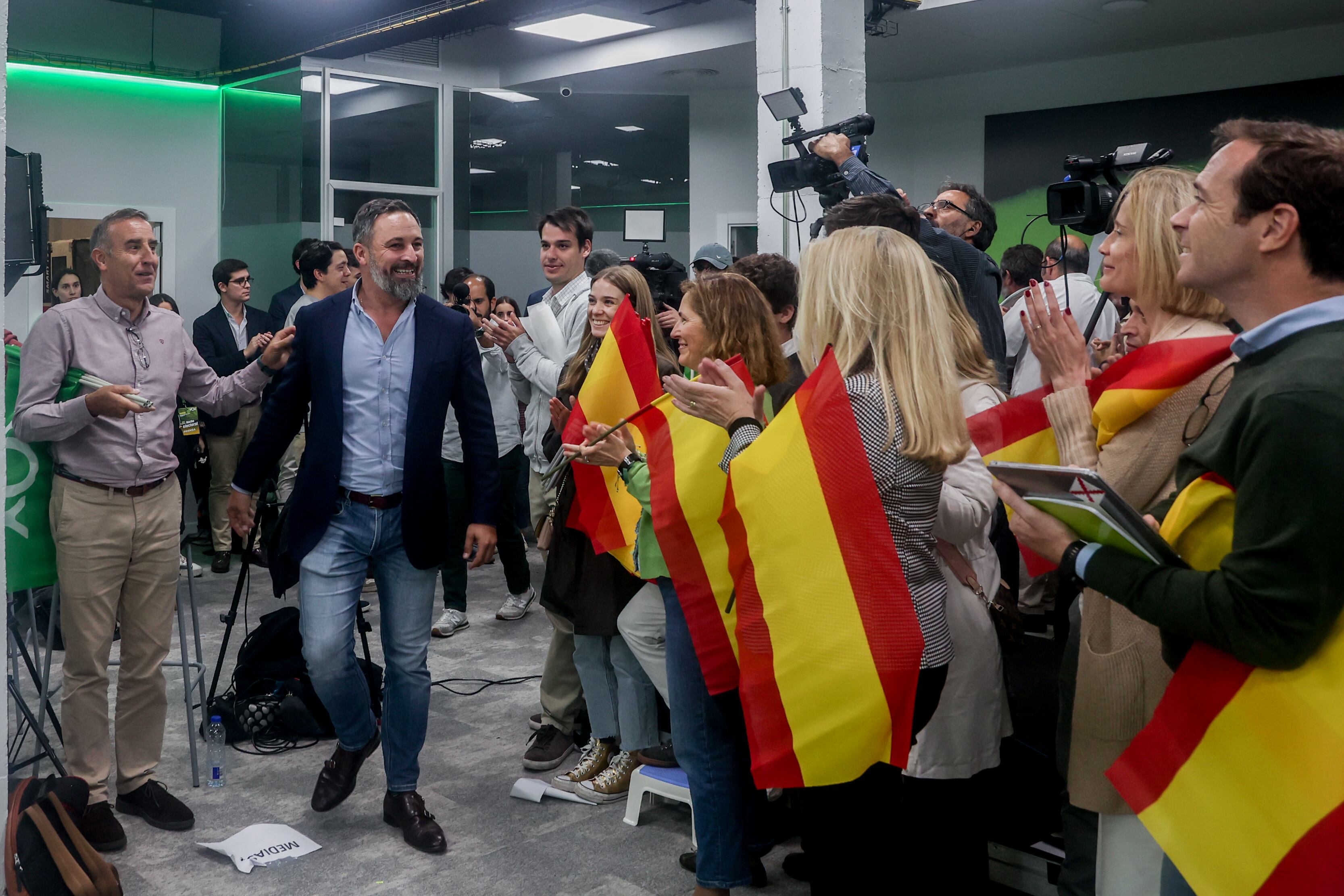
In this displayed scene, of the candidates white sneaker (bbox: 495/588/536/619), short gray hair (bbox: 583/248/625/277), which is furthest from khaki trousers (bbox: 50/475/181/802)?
short gray hair (bbox: 583/248/625/277)

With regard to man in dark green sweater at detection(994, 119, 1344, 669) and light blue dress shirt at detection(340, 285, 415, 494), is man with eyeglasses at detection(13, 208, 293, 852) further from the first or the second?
man in dark green sweater at detection(994, 119, 1344, 669)

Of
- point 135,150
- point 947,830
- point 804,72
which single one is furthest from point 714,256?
point 135,150

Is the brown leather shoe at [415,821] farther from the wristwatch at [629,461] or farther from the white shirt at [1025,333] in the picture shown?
the white shirt at [1025,333]

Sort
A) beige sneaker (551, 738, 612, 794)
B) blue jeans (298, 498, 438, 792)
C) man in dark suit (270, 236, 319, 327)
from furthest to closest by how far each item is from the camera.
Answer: man in dark suit (270, 236, 319, 327), beige sneaker (551, 738, 612, 794), blue jeans (298, 498, 438, 792)

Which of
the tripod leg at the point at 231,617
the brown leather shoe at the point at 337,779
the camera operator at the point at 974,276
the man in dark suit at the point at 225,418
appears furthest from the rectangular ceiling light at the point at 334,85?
the brown leather shoe at the point at 337,779

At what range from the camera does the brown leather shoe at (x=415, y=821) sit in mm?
3084

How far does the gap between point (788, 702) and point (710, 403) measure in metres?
0.62

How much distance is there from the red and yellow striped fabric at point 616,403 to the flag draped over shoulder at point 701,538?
415 millimetres

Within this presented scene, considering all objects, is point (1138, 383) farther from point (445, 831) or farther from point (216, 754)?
point (216, 754)

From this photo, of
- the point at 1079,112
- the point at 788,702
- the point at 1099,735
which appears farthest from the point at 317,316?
the point at 1079,112

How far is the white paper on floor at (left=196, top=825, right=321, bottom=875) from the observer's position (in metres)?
3.01

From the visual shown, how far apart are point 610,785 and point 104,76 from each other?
7.42 meters

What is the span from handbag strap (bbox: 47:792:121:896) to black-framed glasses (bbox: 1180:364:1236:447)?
2.57 m

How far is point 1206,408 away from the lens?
1828 millimetres
